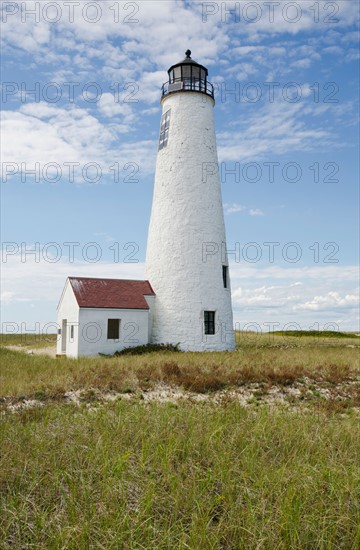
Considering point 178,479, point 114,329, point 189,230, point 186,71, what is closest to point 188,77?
point 186,71

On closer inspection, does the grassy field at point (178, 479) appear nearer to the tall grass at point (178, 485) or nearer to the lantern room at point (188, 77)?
the tall grass at point (178, 485)

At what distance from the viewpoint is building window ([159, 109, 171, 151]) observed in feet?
85.5

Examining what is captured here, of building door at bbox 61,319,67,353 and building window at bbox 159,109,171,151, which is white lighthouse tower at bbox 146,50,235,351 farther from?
building door at bbox 61,319,67,353

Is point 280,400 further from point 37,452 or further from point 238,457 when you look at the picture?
point 37,452

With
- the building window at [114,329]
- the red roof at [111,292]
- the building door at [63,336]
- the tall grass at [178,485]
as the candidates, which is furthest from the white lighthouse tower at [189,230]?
the tall grass at [178,485]

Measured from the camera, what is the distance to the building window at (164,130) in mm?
26047

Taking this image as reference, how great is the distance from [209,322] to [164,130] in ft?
36.9

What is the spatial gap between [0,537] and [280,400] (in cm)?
916

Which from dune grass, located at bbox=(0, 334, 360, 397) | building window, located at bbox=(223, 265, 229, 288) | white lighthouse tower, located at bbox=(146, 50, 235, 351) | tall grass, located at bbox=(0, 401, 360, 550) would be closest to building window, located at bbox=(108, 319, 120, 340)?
white lighthouse tower, located at bbox=(146, 50, 235, 351)

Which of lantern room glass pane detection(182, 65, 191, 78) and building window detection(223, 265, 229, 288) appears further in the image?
lantern room glass pane detection(182, 65, 191, 78)

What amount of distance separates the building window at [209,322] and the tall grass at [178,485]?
654 inches

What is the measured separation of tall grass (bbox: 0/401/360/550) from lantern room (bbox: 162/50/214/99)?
72.9 ft

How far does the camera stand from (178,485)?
5320 millimetres

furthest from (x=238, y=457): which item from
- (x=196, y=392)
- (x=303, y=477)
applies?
(x=196, y=392)
